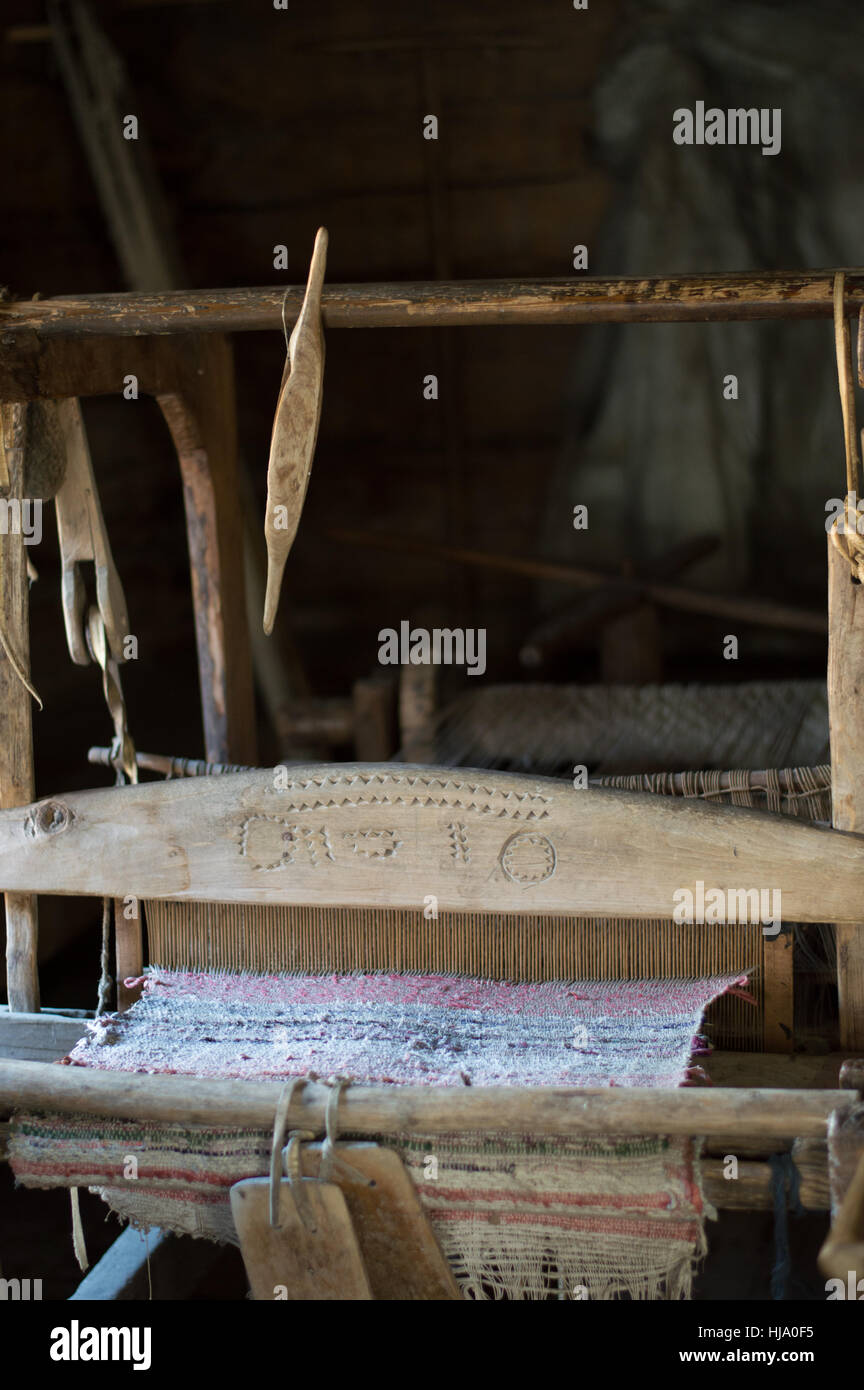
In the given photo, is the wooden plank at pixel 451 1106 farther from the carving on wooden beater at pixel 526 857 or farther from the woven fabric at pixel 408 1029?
the carving on wooden beater at pixel 526 857

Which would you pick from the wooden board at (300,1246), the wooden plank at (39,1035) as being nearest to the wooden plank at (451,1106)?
the wooden board at (300,1246)

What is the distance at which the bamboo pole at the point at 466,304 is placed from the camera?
6.60 ft

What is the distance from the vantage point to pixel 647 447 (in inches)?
203

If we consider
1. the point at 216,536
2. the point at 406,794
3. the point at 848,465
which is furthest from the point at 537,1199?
the point at 216,536

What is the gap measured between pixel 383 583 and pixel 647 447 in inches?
53.6

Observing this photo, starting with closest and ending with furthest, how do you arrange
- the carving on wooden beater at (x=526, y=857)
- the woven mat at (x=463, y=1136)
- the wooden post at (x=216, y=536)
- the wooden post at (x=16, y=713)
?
the woven mat at (x=463, y=1136) < the carving on wooden beater at (x=526, y=857) < the wooden post at (x=16, y=713) < the wooden post at (x=216, y=536)

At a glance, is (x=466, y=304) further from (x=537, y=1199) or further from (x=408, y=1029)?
(x=537, y=1199)

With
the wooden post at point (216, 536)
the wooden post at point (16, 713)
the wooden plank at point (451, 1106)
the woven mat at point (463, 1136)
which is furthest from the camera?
the wooden post at point (216, 536)

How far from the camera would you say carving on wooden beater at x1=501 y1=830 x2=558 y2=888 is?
2.16 metres

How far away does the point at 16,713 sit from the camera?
2.41m

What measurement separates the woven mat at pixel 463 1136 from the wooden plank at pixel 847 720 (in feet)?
0.67

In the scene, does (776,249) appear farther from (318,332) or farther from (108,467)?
(318,332)

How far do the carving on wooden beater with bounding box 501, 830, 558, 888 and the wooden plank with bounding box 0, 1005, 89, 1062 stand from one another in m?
0.82

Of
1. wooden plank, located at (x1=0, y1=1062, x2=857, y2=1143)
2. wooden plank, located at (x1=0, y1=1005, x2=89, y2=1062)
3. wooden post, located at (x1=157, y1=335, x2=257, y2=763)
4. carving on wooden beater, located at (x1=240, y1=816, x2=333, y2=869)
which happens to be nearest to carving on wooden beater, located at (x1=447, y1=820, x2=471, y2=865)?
carving on wooden beater, located at (x1=240, y1=816, x2=333, y2=869)
